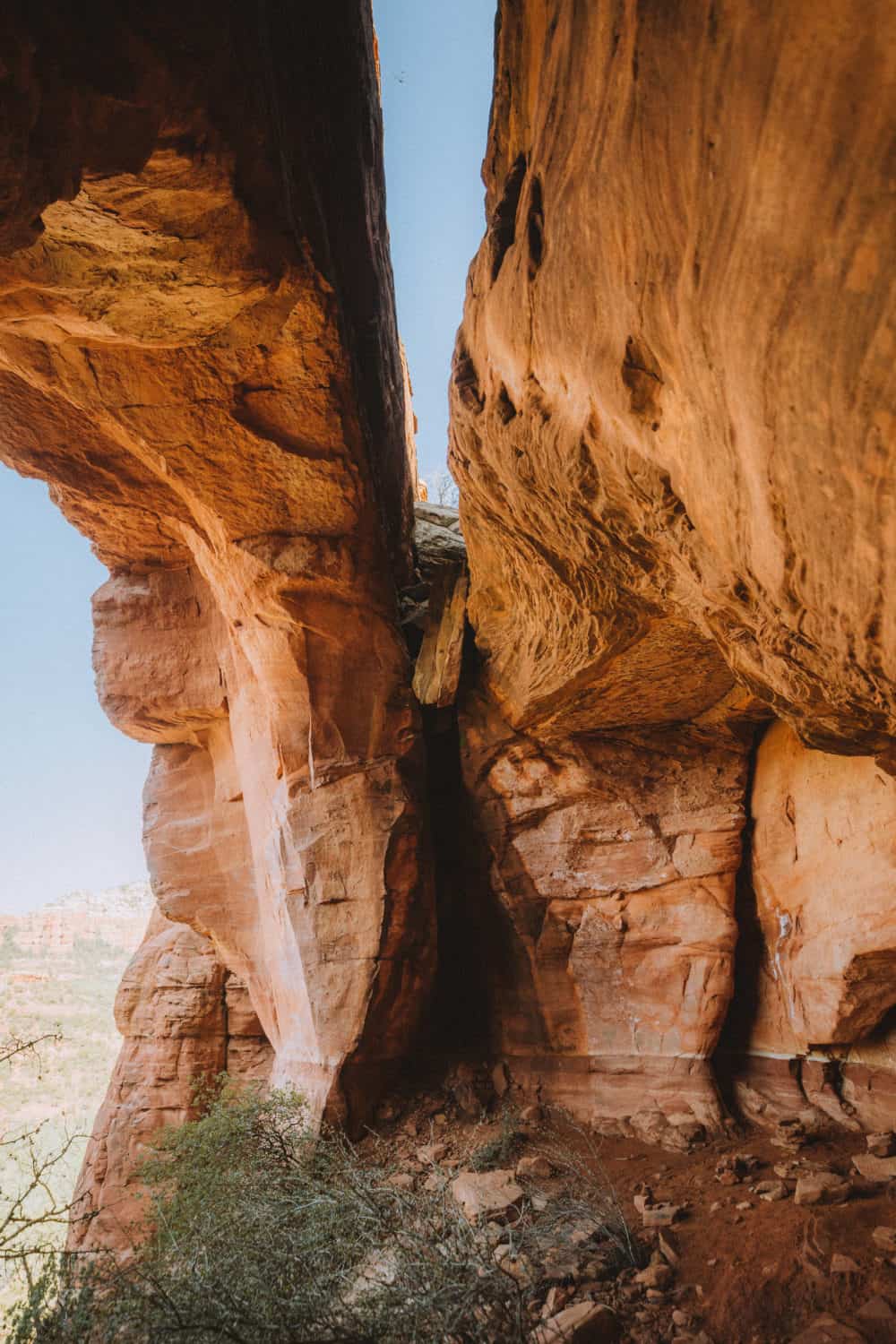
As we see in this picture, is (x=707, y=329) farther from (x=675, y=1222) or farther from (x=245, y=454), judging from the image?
(x=675, y=1222)

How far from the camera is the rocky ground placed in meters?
3.90

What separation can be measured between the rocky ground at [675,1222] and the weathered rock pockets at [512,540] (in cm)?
58

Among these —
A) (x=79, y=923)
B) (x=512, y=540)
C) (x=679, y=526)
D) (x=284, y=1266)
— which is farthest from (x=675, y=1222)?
(x=79, y=923)

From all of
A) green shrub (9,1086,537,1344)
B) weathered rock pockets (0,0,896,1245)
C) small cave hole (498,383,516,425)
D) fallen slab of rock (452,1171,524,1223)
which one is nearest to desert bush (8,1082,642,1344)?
green shrub (9,1086,537,1344)

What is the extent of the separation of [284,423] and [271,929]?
5.14m

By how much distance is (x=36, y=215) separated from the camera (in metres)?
2.80

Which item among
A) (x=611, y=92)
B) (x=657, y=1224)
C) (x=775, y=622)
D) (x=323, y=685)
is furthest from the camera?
(x=323, y=685)

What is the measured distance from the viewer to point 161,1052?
34.6 ft

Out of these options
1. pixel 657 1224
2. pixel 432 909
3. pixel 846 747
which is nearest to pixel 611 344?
pixel 846 747

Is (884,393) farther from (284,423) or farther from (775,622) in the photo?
(284,423)

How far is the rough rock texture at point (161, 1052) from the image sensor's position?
32.2 ft

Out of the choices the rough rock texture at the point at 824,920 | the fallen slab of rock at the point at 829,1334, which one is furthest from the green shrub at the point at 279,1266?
the rough rock texture at the point at 824,920

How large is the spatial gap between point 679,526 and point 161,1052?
10.3 metres

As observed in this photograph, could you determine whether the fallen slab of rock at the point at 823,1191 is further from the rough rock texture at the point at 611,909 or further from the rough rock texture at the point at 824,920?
the rough rock texture at the point at 611,909
